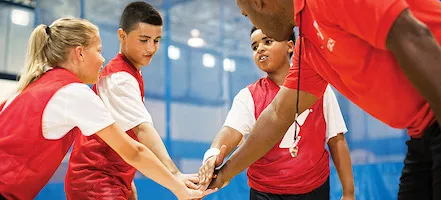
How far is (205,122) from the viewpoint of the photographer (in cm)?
339

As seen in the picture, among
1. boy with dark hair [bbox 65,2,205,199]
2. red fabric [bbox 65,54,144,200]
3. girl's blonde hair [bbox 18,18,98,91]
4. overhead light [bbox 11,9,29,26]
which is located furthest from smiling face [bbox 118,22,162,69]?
overhead light [bbox 11,9,29,26]

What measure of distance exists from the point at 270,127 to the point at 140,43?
89 cm

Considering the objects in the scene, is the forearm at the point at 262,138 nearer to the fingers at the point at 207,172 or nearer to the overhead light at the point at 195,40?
the fingers at the point at 207,172

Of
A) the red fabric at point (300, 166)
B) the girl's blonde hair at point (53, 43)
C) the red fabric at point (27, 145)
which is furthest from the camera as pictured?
the red fabric at point (300, 166)

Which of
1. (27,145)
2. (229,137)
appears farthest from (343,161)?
(27,145)

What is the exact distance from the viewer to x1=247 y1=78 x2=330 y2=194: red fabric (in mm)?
2053

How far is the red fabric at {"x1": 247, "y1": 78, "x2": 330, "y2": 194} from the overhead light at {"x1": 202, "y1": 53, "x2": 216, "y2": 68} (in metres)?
1.42

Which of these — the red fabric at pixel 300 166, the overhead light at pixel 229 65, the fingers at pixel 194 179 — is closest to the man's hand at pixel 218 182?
the fingers at pixel 194 179

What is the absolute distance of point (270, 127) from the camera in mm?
1642

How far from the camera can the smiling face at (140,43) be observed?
2.20m

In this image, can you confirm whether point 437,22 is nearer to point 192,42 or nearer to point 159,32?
point 159,32

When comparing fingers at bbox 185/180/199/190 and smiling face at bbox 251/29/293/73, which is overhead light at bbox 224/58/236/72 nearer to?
smiling face at bbox 251/29/293/73

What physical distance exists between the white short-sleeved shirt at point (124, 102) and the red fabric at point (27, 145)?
349 millimetres

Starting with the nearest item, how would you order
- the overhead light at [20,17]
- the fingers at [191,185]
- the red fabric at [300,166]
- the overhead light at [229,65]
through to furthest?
the fingers at [191,185]
the red fabric at [300,166]
the overhead light at [229,65]
the overhead light at [20,17]
